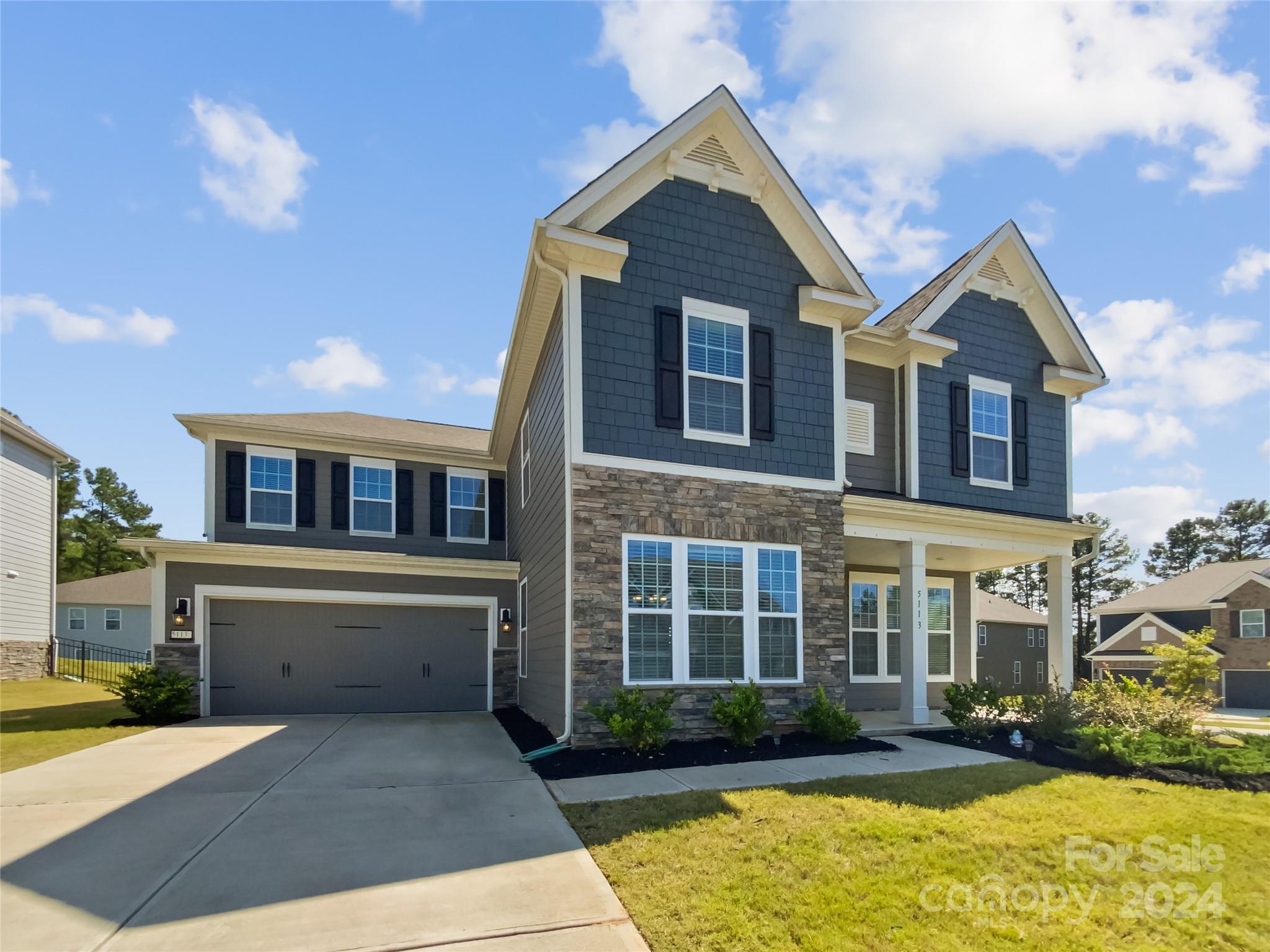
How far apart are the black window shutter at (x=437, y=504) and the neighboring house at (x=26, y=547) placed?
11.5 meters

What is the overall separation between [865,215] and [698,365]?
4.46 metres

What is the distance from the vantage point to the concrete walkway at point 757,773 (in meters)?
6.96

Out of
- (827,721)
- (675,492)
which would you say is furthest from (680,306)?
(827,721)

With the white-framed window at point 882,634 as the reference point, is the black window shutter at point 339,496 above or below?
above

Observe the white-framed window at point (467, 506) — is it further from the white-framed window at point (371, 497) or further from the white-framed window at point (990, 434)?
the white-framed window at point (990, 434)

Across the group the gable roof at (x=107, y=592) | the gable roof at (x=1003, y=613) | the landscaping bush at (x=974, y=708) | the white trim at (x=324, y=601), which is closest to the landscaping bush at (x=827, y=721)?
the landscaping bush at (x=974, y=708)

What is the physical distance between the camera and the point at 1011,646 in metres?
Answer: 22.5


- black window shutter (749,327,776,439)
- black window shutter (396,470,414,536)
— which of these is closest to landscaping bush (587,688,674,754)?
black window shutter (749,327,776,439)

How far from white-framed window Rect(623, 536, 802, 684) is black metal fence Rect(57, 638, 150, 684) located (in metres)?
15.3

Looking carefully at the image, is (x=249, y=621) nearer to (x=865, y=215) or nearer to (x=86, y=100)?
(x=86, y=100)

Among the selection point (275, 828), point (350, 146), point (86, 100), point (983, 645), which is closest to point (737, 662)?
point (275, 828)

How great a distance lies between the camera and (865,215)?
38.9 ft

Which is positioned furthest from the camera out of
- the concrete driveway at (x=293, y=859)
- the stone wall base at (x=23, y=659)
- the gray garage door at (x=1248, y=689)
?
the gray garage door at (x=1248, y=689)

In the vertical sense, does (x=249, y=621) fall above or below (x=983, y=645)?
above
